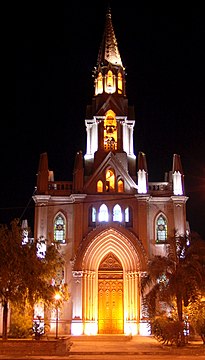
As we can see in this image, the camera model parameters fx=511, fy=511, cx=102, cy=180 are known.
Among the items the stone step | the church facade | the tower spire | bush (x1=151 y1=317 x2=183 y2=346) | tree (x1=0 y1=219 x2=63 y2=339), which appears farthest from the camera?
the tower spire

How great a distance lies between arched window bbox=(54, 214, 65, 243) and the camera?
42.1 meters

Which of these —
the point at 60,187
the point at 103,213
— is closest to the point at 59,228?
the point at 60,187

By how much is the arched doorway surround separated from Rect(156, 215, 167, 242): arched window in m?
2.13

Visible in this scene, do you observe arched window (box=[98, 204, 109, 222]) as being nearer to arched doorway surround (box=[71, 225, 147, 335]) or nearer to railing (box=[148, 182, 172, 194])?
arched doorway surround (box=[71, 225, 147, 335])

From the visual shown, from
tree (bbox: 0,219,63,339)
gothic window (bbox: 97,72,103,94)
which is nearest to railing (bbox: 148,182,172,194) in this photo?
gothic window (bbox: 97,72,103,94)

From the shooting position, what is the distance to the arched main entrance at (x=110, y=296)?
4088 centimetres

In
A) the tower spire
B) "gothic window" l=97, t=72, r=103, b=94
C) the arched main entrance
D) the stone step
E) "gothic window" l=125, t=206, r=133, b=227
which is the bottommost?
the stone step

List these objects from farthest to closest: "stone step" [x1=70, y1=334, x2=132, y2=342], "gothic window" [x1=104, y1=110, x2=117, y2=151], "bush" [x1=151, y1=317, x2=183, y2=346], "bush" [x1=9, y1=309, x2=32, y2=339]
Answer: "gothic window" [x1=104, y1=110, x2=117, y2=151]
"stone step" [x1=70, y1=334, x2=132, y2=342]
"bush" [x1=9, y1=309, x2=32, y2=339]
"bush" [x1=151, y1=317, x2=183, y2=346]

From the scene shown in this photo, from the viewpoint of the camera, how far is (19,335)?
30344mm

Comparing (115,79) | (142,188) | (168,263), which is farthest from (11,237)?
(115,79)

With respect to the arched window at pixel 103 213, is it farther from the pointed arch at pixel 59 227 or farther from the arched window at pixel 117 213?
the pointed arch at pixel 59 227

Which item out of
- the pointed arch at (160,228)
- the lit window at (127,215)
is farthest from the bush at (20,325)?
the pointed arch at (160,228)

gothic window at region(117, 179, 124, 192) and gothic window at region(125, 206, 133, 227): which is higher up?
gothic window at region(117, 179, 124, 192)

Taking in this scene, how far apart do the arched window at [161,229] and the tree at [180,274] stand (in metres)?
11.3
